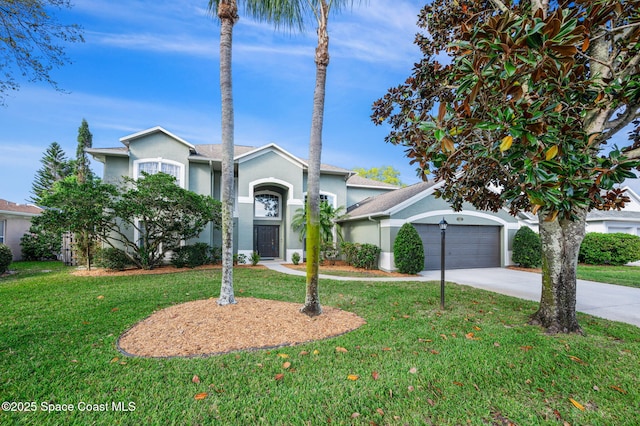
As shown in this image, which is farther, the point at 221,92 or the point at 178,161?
the point at 178,161

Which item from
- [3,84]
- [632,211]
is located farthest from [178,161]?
[632,211]

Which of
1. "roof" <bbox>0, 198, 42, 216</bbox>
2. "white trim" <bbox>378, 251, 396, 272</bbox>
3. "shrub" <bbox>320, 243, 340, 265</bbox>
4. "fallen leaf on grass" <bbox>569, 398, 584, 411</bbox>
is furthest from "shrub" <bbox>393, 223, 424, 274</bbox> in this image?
"roof" <bbox>0, 198, 42, 216</bbox>

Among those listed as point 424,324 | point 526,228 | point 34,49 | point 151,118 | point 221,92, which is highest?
point 151,118

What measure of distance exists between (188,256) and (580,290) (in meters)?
14.8

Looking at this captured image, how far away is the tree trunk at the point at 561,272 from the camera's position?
4.79 meters

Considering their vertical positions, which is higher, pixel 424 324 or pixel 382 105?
pixel 382 105

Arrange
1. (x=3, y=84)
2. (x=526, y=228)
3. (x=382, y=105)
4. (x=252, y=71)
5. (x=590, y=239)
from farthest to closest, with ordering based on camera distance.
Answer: (x=590, y=239) → (x=526, y=228) → (x=252, y=71) → (x=382, y=105) → (x=3, y=84)

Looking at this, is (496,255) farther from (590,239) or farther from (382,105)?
(382,105)

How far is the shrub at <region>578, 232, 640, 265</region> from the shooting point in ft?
50.5

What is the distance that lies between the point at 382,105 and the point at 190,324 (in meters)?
6.01

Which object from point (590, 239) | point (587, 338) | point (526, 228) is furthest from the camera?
point (590, 239)

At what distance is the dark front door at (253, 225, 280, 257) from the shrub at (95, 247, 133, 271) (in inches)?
256

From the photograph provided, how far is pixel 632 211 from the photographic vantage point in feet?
63.2

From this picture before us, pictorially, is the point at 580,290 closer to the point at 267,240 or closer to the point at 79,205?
the point at 267,240
